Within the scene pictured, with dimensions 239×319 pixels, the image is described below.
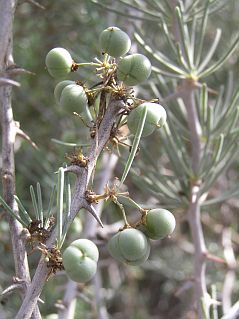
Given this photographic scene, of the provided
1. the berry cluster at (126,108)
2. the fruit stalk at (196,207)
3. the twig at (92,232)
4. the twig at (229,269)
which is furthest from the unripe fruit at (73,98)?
the twig at (229,269)

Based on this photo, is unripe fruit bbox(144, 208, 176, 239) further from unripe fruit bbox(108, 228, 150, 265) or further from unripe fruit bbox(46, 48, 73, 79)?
unripe fruit bbox(46, 48, 73, 79)

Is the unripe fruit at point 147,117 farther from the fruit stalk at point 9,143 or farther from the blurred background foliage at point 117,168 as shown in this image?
the blurred background foliage at point 117,168

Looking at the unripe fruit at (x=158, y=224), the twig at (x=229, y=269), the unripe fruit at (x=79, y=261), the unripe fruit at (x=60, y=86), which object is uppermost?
the unripe fruit at (x=60, y=86)

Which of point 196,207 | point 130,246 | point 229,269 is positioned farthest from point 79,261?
point 229,269

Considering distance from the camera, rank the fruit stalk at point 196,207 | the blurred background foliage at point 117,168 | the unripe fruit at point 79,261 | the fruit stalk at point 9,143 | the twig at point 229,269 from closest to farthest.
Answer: the unripe fruit at point 79,261, the fruit stalk at point 9,143, the fruit stalk at point 196,207, the twig at point 229,269, the blurred background foliage at point 117,168

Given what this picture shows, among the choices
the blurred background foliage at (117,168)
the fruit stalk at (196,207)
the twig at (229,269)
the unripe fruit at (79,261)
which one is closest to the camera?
the unripe fruit at (79,261)

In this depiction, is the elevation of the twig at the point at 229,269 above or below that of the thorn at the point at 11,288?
below

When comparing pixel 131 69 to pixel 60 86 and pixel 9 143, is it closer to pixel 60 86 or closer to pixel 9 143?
pixel 60 86
